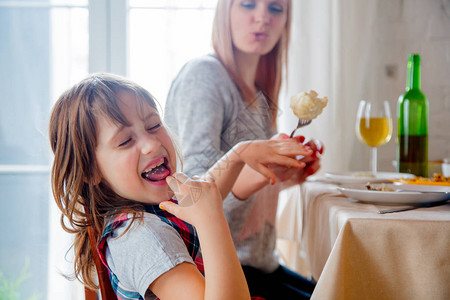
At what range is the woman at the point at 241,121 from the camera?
0.99 metres

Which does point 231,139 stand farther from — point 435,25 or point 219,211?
point 435,25

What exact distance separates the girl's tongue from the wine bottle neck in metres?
0.75

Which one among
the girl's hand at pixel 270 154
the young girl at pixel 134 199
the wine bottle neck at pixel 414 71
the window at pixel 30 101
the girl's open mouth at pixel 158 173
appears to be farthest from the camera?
the window at pixel 30 101

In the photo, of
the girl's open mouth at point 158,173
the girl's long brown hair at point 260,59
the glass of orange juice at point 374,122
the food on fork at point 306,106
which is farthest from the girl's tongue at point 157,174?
the glass of orange juice at point 374,122

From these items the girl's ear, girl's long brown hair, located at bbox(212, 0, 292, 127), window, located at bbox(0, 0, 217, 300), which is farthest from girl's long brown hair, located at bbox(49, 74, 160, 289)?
window, located at bbox(0, 0, 217, 300)

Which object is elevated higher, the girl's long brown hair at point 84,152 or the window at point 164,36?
the window at point 164,36

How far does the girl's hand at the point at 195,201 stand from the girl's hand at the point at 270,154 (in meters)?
A: 0.23

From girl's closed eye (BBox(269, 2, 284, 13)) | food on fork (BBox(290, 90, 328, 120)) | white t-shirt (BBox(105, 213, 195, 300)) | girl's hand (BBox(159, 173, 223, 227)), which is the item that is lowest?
white t-shirt (BBox(105, 213, 195, 300))

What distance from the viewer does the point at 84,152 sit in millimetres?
646

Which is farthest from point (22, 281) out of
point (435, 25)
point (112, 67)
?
point (435, 25)

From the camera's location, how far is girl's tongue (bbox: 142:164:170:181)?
2.14 ft

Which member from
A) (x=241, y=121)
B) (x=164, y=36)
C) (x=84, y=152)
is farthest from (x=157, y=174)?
(x=164, y=36)

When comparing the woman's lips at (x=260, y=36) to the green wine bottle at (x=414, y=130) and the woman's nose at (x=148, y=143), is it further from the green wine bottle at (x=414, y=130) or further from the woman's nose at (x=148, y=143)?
the woman's nose at (x=148, y=143)

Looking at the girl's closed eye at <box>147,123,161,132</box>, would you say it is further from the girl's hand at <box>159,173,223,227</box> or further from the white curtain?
the white curtain
